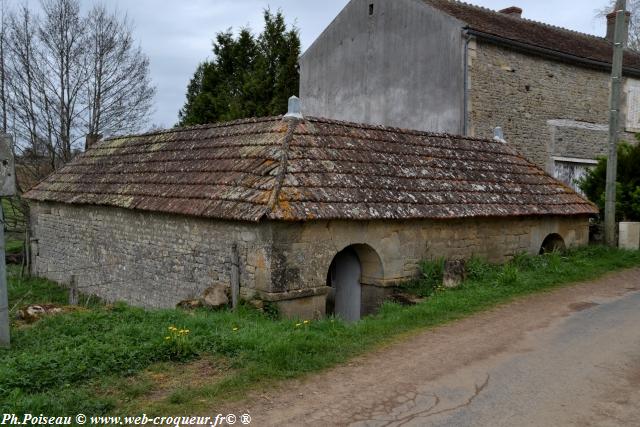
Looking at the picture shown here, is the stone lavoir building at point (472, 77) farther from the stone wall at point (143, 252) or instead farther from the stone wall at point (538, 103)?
the stone wall at point (143, 252)

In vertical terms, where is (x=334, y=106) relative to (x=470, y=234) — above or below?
above

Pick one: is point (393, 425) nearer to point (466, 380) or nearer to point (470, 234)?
point (466, 380)

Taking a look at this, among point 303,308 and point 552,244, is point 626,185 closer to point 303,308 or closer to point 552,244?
point 552,244

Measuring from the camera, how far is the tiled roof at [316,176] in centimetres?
837

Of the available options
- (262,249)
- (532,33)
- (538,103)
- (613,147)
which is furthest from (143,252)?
(532,33)

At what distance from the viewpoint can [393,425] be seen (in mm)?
4398

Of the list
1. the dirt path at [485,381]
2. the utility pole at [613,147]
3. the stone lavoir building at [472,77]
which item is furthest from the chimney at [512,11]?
the dirt path at [485,381]

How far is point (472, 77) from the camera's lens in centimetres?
1563

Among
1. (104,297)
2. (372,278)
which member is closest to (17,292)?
(104,297)

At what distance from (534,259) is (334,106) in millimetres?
10494

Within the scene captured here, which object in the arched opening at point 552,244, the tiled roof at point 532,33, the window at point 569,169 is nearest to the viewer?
the arched opening at point 552,244

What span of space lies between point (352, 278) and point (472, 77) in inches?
341

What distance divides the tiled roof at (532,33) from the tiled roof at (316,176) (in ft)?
17.3

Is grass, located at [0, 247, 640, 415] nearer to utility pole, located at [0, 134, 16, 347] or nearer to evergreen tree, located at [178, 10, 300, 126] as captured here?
utility pole, located at [0, 134, 16, 347]
